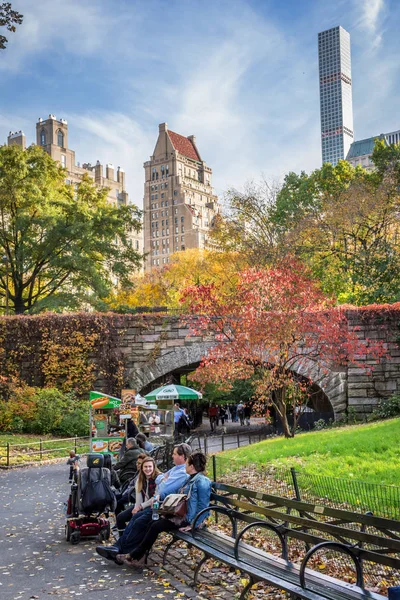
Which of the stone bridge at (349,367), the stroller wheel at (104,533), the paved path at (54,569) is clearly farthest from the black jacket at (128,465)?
the stone bridge at (349,367)

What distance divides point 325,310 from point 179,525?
12.7 metres

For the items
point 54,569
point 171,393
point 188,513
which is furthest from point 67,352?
point 188,513

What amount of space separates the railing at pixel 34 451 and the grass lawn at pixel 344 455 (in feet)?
23.4

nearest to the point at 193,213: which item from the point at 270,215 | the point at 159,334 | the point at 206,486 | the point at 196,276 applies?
the point at 196,276

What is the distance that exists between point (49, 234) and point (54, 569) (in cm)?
2887

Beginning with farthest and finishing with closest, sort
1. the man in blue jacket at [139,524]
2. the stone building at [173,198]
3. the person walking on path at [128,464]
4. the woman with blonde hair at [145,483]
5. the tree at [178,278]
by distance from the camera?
1. the stone building at [173,198]
2. the tree at [178,278]
3. the person walking on path at [128,464]
4. the woman with blonde hair at [145,483]
5. the man in blue jacket at [139,524]

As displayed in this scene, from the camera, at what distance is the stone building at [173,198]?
13588cm

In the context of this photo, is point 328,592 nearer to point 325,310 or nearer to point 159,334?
point 325,310

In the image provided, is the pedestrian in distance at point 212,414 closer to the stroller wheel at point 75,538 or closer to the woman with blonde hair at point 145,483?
the stroller wheel at point 75,538

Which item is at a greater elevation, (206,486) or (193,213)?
(193,213)

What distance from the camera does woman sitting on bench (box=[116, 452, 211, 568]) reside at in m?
7.66

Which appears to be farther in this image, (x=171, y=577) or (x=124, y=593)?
(x=171, y=577)

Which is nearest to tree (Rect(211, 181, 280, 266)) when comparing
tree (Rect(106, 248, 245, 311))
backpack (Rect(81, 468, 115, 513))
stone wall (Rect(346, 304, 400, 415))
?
tree (Rect(106, 248, 245, 311))

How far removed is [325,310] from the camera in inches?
775
